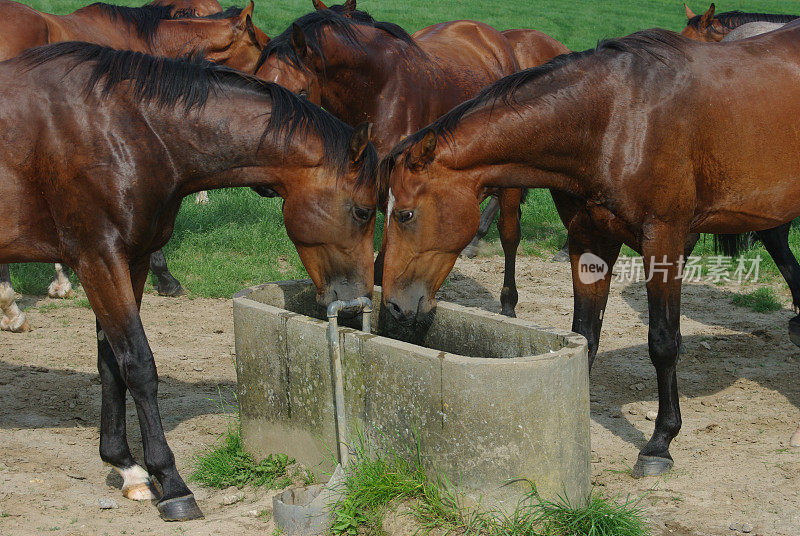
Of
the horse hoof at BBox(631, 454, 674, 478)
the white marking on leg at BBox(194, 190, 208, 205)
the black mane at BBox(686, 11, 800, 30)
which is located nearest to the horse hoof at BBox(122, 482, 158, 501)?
the horse hoof at BBox(631, 454, 674, 478)

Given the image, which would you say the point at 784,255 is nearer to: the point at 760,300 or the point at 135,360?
the point at 760,300

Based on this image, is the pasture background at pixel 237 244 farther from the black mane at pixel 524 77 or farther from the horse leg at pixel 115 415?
the black mane at pixel 524 77

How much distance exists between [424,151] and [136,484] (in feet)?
7.33

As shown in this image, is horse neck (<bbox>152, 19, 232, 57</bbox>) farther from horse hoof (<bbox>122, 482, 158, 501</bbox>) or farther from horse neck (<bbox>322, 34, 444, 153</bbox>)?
horse hoof (<bbox>122, 482, 158, 501</bbox>)

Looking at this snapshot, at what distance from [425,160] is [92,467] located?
2.47 metres

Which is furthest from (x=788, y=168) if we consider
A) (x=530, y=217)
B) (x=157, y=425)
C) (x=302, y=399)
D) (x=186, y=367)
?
(x=530, y=217)

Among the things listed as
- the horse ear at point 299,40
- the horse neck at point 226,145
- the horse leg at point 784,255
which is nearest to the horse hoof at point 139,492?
the horse neck at point 226,145

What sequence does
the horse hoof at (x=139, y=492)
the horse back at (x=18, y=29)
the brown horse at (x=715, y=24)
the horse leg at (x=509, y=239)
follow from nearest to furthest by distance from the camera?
the horse hoof at (x=139, y=492) → the horse back at (x=18, y=29) → the horse leg at (x=509, y=239) → the brown horse at (x=715, y=24)

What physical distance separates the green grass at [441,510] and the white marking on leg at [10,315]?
4.02m

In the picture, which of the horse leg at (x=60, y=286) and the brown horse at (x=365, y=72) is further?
the horse leg at (x=60, y=286)

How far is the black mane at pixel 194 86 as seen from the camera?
392 cm

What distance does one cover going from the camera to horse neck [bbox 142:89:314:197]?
3.92 metres

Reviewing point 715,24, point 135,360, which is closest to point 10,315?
point 135,360

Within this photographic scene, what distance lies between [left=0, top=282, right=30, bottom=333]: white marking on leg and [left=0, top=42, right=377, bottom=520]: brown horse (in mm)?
2629
